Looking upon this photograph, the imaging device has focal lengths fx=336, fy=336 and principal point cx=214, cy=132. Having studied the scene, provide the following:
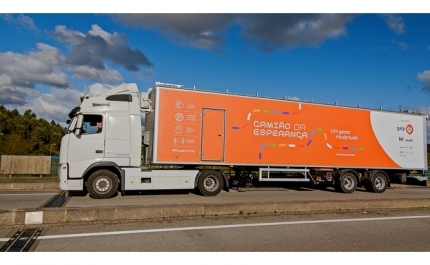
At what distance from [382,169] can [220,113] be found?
7.71 m

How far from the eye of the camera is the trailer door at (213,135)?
11586mm

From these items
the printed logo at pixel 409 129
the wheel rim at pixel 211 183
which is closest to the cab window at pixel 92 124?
the wheel rim at pixel 211 183

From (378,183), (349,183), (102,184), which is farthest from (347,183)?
(102,184)

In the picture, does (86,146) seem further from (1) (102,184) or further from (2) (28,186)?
(2) (28,186)

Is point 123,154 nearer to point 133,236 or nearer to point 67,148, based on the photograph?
point 67,148

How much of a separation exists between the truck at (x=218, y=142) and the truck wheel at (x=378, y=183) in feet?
0.14

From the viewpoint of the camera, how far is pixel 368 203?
8805 mm

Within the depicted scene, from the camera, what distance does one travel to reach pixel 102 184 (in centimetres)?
1048

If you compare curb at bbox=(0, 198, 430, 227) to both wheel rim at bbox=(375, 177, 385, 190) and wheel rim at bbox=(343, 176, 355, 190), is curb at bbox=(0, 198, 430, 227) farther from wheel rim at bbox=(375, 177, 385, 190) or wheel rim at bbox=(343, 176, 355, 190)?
wheel rim at bbox=(375, 177, 385, 190)

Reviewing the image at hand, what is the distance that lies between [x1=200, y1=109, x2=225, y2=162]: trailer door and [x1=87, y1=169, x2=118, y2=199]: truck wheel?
9.83 ft

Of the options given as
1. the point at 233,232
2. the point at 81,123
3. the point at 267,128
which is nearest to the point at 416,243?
the point at 233,232

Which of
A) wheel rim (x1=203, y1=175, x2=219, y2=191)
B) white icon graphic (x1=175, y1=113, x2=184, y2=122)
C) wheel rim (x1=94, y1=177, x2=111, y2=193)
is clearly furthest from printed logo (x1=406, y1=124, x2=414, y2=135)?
wheel rim (x1=94, y1=177, x2=111, y2=193)

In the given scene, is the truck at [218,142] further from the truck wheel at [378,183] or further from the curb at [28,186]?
the curb at [28,186]

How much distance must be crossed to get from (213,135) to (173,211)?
4.74 m
